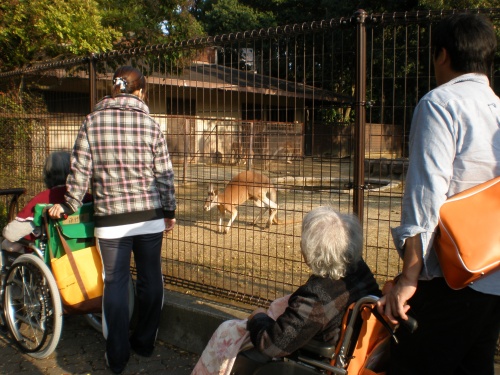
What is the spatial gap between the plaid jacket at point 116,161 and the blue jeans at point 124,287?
20 cm

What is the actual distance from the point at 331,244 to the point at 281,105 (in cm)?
203

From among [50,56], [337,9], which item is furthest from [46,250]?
[337,9]

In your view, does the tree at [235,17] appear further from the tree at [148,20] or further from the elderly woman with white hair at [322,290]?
the elderly woman with white hair at [322,290]

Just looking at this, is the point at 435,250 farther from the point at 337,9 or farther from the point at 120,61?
the point at 337,9

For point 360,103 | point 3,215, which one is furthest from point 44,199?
point 3,215

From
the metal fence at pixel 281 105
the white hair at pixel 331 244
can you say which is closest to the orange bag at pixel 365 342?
the white hair at pixel 331 244

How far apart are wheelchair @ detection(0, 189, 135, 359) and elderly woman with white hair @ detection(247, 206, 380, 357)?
1.96 metres

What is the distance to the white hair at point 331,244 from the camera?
8.04 feet

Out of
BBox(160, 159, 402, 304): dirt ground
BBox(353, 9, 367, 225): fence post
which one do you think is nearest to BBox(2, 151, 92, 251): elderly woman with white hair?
BBox(160, 159, 402, 304): dirt ground

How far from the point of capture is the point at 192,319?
4.27 m

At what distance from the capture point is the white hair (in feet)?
8.04

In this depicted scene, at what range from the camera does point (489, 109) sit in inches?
→ 81.5

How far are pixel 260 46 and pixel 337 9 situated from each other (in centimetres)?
2652

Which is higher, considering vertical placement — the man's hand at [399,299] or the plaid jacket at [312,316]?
the man's hand at [399,299]
